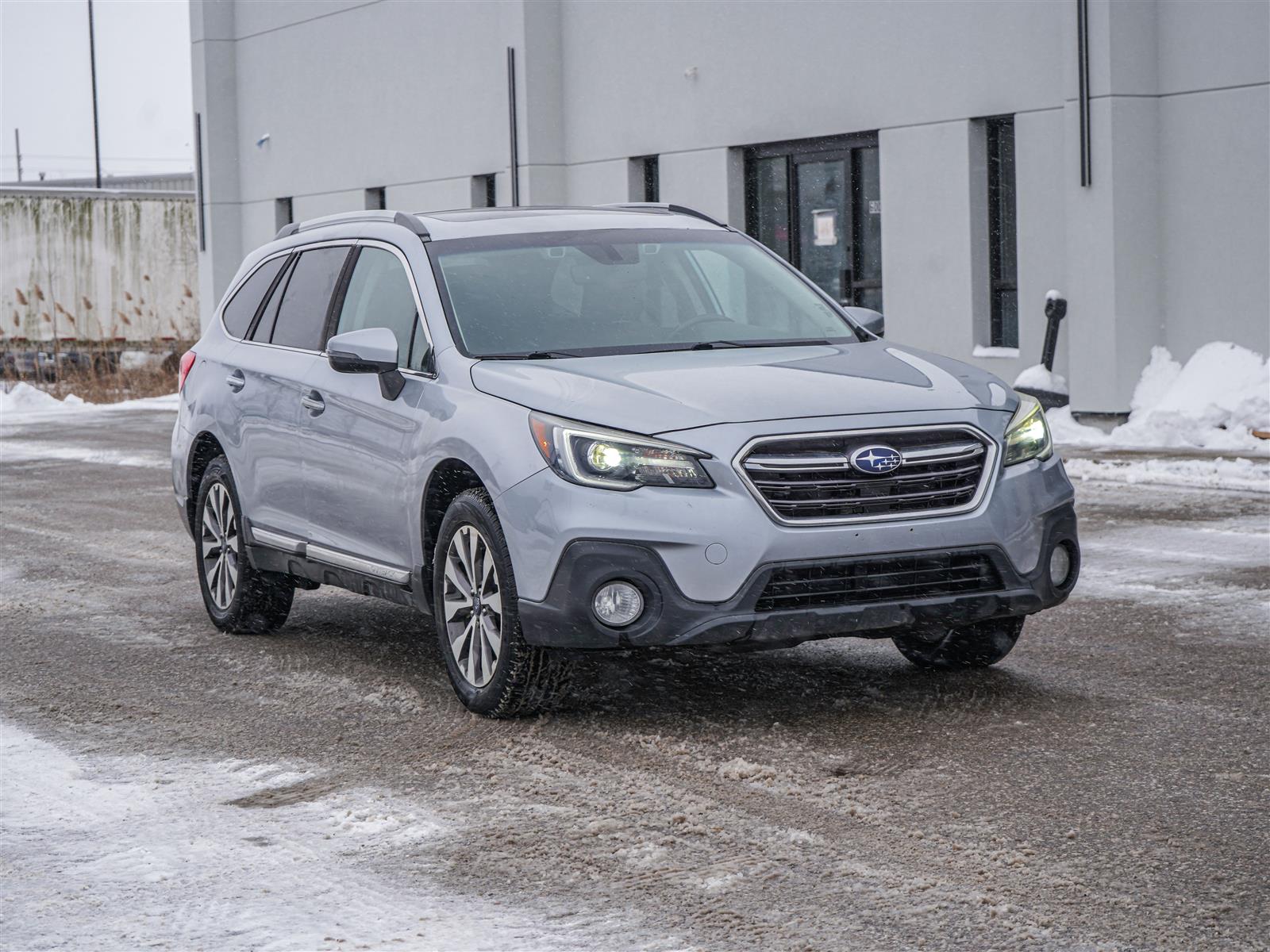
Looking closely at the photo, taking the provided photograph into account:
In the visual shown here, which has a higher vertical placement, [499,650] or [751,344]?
[751,344]

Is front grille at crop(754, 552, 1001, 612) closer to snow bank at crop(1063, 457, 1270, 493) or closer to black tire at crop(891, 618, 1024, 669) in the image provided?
black tire at crop(891, 618, 1024, 669)

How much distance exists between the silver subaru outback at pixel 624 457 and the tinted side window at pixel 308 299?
3cm

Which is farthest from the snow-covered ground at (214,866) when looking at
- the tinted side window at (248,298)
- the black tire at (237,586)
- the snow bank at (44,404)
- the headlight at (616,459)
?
the snow bank at (44,404)

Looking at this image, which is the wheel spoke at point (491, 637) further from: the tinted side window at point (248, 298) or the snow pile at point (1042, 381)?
the snow pile at point (1042, 381)

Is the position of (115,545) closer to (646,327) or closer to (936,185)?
(646,327)

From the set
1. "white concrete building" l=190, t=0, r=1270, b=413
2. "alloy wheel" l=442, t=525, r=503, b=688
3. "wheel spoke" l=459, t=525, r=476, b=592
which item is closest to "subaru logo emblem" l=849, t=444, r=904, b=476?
"alloy wheel" l=442, t=525, r=503, b=688

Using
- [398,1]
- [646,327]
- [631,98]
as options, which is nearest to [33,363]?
[398,1]

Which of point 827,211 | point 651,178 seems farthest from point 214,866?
point 651,178

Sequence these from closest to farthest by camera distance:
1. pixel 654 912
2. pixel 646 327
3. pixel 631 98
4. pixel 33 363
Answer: pixel 654 912
pixel 646 327
pixel 631 98
pixel 33 363

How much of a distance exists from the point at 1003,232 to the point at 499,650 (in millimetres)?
14661

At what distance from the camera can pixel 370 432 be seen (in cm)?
734

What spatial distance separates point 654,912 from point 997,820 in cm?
119

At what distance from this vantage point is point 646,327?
24.0 feet

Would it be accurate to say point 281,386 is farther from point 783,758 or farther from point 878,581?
point 783,758
